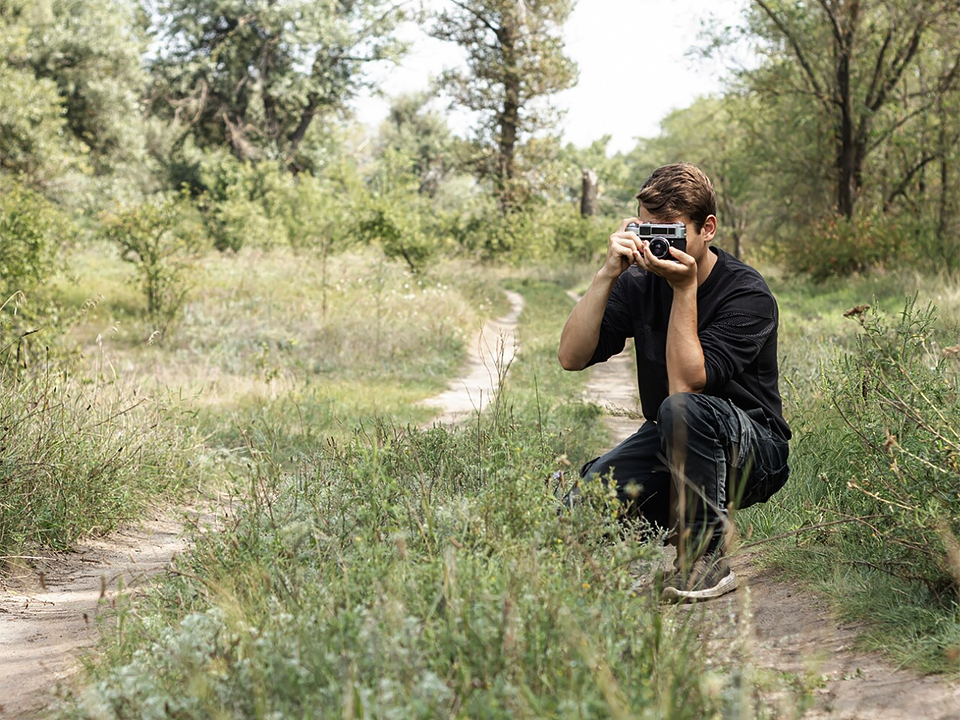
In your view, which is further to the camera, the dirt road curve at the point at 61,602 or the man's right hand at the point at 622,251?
the man's right hand at the point at 622,251

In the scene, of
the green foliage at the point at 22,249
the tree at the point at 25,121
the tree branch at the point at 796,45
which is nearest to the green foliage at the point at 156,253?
the green foliage at the point at 22,249

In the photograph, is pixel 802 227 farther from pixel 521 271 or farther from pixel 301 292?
pixel 301 292

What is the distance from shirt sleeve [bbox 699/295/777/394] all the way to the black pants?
112mm

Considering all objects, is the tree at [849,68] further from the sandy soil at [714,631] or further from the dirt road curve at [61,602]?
the dirt road curve at [61,602]

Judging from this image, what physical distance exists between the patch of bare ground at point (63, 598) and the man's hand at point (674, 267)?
1.98m

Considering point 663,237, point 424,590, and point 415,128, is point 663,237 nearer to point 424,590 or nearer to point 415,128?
point 424,590

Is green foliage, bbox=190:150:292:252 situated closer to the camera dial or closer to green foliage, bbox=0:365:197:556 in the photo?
green foliage, bbox=0:365:197:556

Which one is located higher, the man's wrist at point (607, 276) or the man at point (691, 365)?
the man's wrist at point (607, 276)

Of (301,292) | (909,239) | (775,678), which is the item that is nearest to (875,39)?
(909,239)

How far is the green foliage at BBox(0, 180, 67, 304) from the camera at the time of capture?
8812mm

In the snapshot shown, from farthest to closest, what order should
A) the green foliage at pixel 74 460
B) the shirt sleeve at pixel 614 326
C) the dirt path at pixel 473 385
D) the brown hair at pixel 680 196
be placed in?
the dirt path at pixel 473 385 → the green foliage at pixel 74 460 → the shirt sleeve at pixel 614 326 → the brown hair at pixel 680 196

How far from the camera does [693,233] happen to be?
378cm

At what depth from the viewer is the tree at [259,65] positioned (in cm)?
3139

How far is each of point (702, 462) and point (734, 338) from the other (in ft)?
1.71
